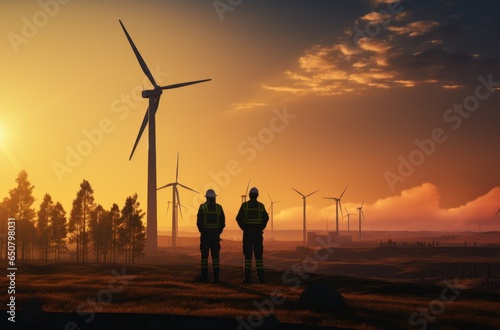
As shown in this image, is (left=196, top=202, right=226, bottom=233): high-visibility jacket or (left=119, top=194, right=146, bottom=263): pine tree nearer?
(left=196, top=202, right=226, bottom=233): high-visibility jacket

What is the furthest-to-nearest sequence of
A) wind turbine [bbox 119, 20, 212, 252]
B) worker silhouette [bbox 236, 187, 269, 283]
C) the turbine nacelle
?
1. the turbine nacelle
2. wind turbine [bbox 119, 20, 212, 252]
3. worker silhouette [bbox 236, 187, 269, 283]

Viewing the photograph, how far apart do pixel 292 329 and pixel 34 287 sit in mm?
15522

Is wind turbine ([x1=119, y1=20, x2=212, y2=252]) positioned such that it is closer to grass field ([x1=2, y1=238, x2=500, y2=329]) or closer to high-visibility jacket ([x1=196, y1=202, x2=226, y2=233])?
grass field ([x1=2, y1=238, x2=500, y2=329])

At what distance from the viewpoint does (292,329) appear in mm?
15609

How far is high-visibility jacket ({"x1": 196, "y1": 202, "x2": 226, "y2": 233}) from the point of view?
81.9 ft

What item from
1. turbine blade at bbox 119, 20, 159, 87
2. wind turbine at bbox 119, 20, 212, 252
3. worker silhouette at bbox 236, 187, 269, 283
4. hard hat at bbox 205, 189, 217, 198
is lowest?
worker silhouette at bbox 236, 187, 269, 283

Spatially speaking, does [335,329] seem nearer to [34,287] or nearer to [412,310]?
[412,310]

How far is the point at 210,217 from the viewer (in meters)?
25.1

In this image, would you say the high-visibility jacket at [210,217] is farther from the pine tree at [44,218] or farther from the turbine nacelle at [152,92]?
the pine tree at [44,218]

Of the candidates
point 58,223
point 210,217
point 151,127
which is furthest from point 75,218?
point 210,217

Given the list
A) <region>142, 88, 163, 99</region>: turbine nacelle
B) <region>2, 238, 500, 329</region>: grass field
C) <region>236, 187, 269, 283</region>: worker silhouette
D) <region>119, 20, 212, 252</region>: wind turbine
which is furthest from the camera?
<region>142, 88, 163, 99</region>: turbine nacelle

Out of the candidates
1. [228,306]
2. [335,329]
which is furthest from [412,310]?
[228,306]

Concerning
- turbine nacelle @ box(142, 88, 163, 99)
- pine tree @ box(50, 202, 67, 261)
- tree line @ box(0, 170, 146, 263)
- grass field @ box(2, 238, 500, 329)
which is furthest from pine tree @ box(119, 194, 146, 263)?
grass field @ box(2, 238, 500, 329)

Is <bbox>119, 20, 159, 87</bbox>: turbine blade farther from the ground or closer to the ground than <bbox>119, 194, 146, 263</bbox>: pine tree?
farther from the ground
